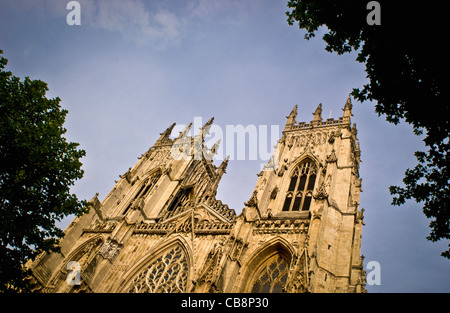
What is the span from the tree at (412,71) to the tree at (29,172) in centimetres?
834

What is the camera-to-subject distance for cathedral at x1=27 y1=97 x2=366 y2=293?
1405 centimetres

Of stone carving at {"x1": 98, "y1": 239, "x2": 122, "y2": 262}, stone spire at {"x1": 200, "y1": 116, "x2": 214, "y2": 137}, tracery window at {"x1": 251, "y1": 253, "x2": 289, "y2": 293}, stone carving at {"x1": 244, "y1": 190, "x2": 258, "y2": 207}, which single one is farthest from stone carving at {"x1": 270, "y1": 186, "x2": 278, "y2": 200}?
stone spire at {"x1": 200, "y1": 116, "x2": 214, "y2": 137}

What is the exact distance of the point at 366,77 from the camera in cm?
793

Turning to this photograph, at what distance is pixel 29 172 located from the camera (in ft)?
31.1

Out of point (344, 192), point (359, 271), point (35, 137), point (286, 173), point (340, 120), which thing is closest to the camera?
point (35, 137)

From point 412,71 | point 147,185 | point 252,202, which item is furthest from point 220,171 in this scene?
point 412,71

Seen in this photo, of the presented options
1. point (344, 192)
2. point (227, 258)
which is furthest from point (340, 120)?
point (227, 258)

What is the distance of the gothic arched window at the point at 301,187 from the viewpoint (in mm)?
18672

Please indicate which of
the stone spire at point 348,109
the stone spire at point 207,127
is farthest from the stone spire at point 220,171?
the stone spire at point 348,109

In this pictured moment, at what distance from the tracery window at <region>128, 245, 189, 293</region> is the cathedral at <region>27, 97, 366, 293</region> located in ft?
0.18

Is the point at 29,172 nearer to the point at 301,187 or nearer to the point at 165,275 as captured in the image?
the point at 165,275
